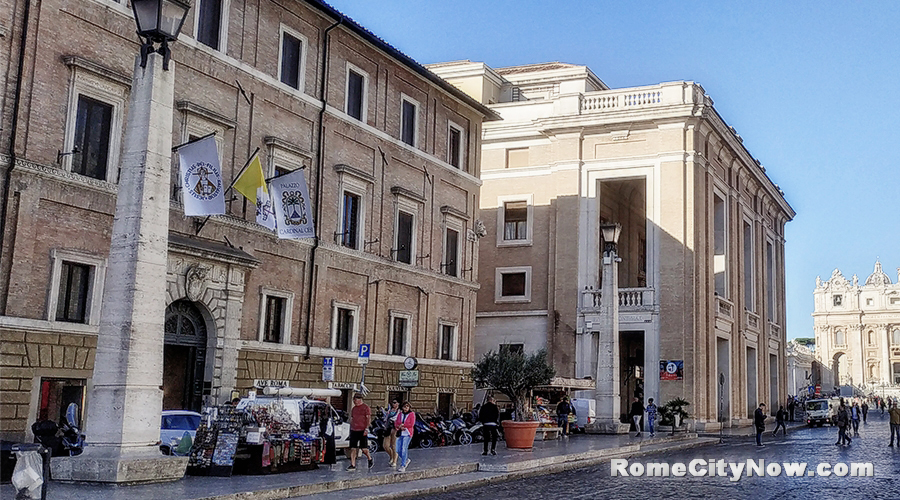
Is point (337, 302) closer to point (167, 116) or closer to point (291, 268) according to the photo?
point (291, 268)

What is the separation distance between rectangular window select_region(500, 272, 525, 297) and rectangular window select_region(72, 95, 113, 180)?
25.5m

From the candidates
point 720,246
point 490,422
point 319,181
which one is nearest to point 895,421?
point 720,246

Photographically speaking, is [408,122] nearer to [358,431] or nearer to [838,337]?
[358,431]

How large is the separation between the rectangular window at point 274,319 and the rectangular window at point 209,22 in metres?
6.69

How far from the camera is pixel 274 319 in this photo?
25.7 meters

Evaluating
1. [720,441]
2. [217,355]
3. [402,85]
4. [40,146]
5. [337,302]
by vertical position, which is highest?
[402,85]

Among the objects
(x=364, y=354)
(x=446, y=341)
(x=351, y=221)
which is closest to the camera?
(x=364, y=354)

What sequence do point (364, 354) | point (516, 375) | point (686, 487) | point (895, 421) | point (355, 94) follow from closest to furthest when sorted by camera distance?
1. point (686, 487)
2. point (364, 354)
3. point (516, 375)
4. point (355, 94)
5. point (895, 421)

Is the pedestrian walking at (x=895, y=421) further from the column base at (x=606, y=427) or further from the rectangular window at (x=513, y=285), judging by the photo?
the rectangular window at (x=513, y=285)

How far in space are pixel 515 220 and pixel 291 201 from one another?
22117mm

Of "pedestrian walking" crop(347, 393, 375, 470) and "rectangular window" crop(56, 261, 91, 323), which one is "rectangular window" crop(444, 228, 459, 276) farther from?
"pedestrian walking" crop(347, 393, 375, 470)

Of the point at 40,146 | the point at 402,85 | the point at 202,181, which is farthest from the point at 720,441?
the point at 40,146

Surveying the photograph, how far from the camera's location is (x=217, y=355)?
23.3 m

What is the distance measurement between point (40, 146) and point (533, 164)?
28.2 m
